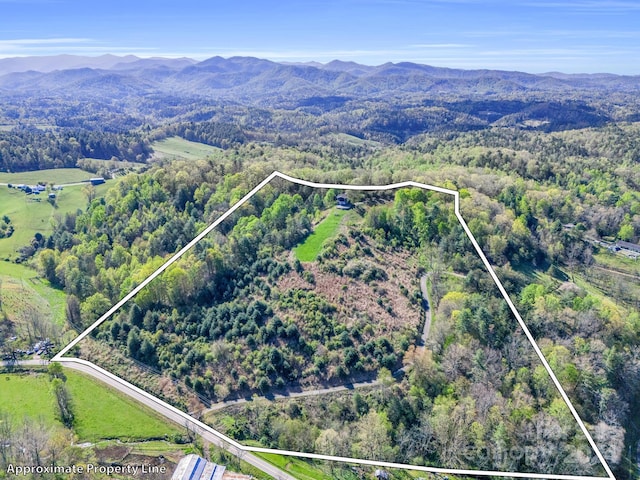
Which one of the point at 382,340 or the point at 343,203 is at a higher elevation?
the point at 343,203

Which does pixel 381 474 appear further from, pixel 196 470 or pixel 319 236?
pixel 319 236

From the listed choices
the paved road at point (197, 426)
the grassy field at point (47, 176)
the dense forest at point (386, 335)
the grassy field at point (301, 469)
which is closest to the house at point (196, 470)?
the paved road at point (197, 426)

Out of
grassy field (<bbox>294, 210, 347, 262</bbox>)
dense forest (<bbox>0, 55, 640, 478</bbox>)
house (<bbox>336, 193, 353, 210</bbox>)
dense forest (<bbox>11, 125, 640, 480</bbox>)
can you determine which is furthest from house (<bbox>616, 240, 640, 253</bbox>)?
house (<bbox>336, 193, 353, 210</bbox>)

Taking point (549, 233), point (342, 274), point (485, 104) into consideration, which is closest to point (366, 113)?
point (485, 104)

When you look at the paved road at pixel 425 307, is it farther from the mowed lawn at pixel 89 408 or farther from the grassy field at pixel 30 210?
the grassy field at pixel 30 210

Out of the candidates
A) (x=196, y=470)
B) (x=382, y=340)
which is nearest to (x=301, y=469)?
(x=196, y=470)

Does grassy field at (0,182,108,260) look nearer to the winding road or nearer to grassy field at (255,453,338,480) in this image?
the winding road

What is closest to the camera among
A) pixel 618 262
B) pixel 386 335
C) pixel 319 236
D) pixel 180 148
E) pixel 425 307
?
pixel 425 307
